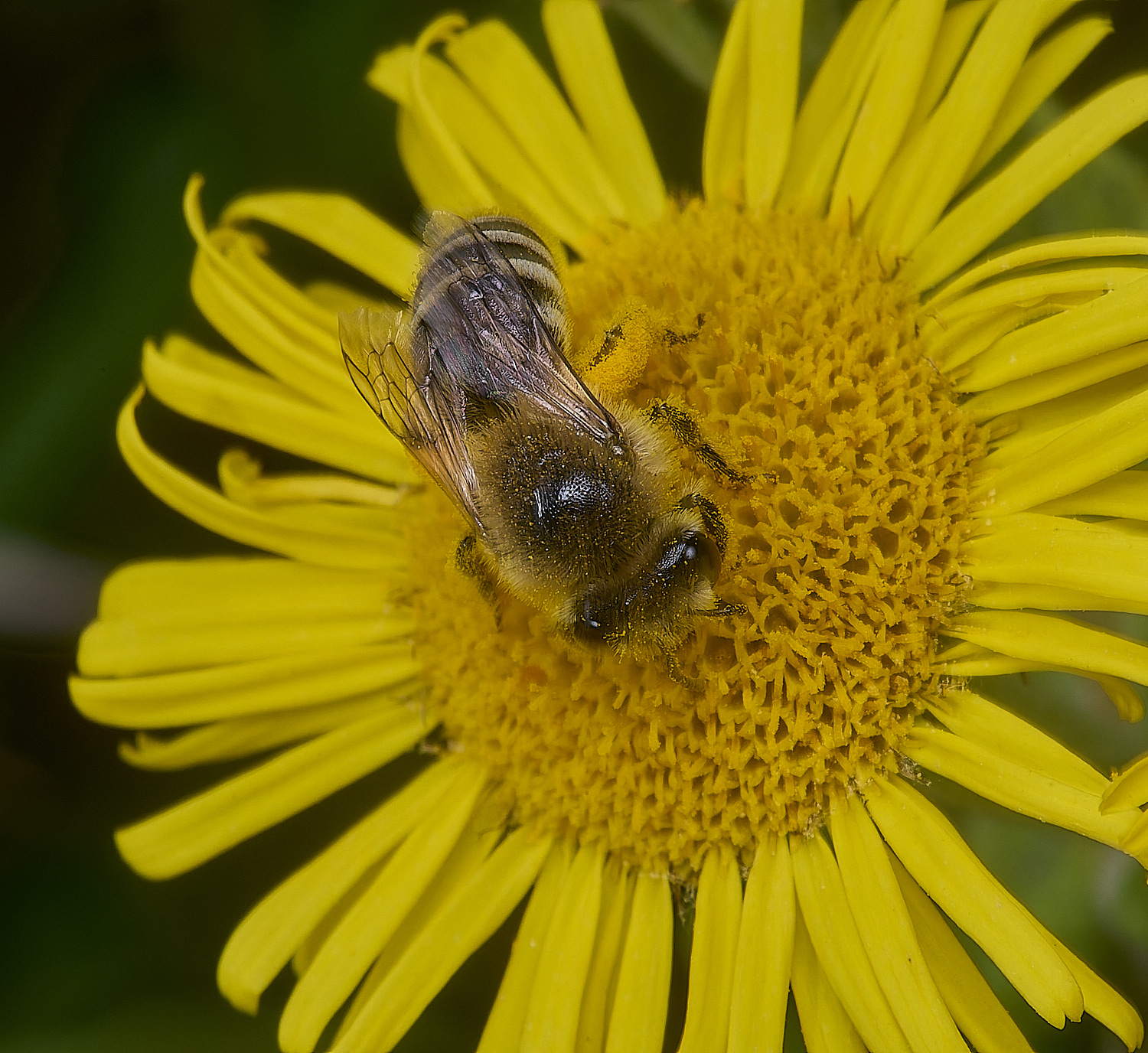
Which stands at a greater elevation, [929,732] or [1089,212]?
[1089,212]

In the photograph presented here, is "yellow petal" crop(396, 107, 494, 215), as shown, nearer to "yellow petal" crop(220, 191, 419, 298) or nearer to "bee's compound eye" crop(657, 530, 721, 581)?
"yellow petal" crop(220, 191, 419, 298)

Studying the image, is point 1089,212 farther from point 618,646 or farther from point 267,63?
point 267,63

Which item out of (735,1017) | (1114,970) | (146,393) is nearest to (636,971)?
(735,1017)

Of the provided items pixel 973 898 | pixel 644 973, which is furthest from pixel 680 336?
pixel 644 973

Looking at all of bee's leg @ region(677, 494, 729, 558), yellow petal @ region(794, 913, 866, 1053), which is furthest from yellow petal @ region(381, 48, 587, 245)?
yellow petal @ region(794, 913, 866, 1053)

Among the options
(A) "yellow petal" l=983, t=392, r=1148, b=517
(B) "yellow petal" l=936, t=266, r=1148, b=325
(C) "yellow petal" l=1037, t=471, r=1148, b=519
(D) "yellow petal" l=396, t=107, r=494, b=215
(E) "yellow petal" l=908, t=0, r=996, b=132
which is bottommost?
(C) "yellow petal" l=1037, t=471, r=1148, b=519

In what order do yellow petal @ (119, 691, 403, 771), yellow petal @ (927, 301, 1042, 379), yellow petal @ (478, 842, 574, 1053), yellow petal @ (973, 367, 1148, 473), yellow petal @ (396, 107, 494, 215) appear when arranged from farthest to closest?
1. yellow petal @ (396, 107, 494, 215)
2. yellow petal @ (119, 691, 403, 771)
3. yellow petal @ (478, 842, 574, 1053)
4. yellow petal @ (927, 301, 1042, 379)
5. yellow petal @ (973, 367, 1148, 473)

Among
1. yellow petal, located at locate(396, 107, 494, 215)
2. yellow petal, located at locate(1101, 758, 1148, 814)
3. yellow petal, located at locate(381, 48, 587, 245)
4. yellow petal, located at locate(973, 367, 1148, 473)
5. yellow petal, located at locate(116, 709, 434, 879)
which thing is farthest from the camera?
yellow petal, located at locate(396, 107, 494, 215)
